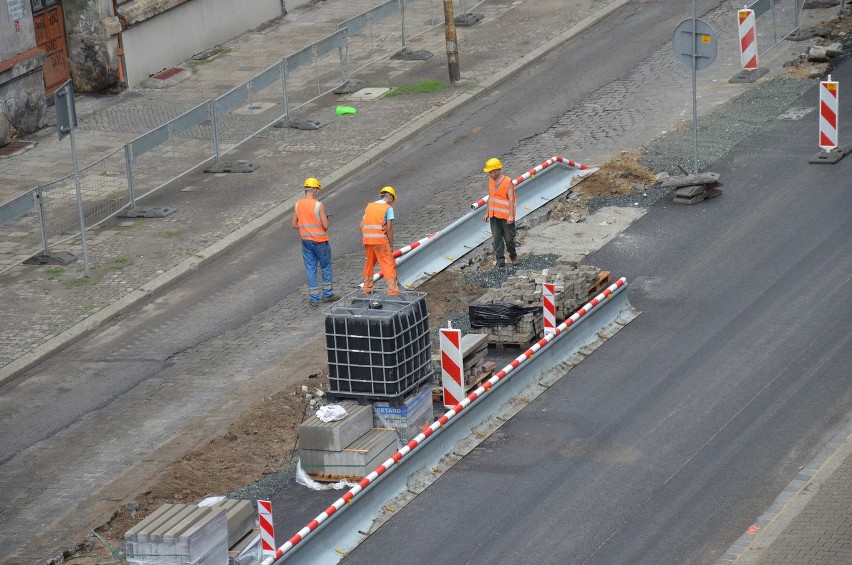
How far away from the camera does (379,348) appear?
1543cm

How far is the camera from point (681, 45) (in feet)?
72.5

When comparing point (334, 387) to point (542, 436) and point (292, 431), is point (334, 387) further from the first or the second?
point (542, 436)

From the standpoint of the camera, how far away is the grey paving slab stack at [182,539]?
12812 mm

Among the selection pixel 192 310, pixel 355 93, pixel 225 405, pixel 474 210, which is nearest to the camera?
pixel 225 405

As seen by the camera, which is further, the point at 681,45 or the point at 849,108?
the point at 849,108

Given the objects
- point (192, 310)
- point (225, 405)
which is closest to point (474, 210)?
point (192, 310)

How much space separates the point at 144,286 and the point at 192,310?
3.59 ft

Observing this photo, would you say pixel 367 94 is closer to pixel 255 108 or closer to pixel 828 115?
pixel 255 108

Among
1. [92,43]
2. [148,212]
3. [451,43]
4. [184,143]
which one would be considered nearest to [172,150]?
[184,143]

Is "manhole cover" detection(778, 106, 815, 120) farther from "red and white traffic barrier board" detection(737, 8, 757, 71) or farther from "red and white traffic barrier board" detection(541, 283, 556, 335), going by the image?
"red and white traffic barrier board" detection(541, 283, 556, 335)

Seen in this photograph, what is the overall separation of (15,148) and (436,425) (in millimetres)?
14514

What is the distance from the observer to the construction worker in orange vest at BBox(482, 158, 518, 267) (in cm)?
1989

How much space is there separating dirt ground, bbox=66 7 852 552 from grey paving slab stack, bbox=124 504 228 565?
116 centimetres

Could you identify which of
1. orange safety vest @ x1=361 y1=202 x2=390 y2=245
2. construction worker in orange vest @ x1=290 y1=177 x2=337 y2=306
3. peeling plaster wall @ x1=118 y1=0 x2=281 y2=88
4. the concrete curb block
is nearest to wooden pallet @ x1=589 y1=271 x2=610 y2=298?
orange safety vest @ x1=361 y1=202 x2=390 y2=245
